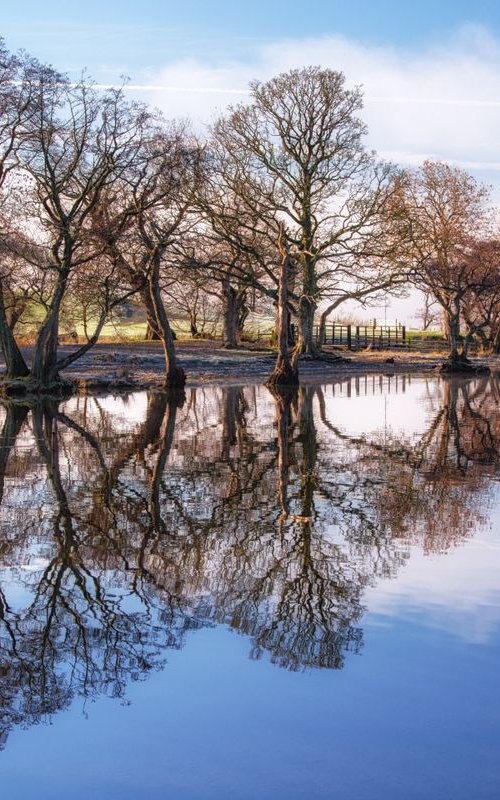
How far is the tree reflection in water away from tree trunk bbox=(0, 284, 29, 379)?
1236 cm

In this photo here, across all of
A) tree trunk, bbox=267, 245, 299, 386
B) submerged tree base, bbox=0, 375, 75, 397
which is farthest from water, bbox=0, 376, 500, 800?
tree trunk, bbox=267, 245, 299, 386

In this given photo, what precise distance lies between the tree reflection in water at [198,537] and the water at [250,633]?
3cm

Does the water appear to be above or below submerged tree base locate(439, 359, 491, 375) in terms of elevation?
below

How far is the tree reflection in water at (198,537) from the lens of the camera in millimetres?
5902

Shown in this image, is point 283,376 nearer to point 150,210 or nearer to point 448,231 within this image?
point 150,210

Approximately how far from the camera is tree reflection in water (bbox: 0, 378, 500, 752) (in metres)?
5.90

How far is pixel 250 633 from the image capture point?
6148 millimetres

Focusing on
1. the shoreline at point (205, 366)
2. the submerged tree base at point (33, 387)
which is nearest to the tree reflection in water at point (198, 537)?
the submerged tree base at point (33, 387)

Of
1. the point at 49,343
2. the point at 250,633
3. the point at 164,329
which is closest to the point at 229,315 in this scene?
the point at 164,329

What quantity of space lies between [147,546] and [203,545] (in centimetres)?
53

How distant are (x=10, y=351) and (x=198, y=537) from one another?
78.6ft

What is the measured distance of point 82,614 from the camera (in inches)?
259

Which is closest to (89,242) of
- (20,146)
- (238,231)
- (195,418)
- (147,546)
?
(20,146)

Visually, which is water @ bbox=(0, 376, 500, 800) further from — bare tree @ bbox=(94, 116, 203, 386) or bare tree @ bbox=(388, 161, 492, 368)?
bare tree @ bbox=(388, 161, 492, 368)
